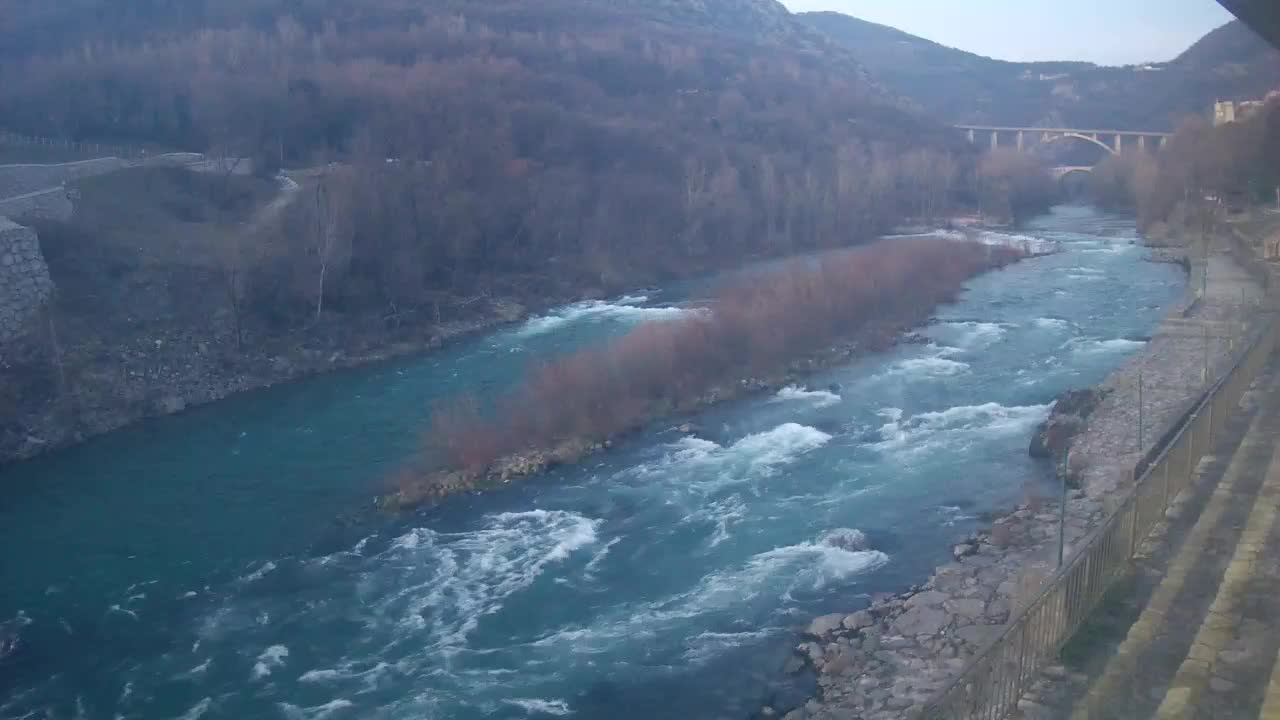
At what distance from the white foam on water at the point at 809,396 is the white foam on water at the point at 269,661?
276 inches

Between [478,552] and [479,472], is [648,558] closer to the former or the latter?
[478,552]

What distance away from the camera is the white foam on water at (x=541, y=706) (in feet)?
21.2

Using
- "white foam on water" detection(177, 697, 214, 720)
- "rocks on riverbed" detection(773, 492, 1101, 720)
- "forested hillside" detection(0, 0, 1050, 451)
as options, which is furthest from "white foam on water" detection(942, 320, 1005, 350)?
"white foam on water" detection(177, 697, 214, 720)

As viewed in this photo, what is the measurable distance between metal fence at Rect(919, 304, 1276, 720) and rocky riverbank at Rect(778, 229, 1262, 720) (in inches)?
6.6

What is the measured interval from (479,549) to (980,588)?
398 centimetres

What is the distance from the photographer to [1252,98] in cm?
2953

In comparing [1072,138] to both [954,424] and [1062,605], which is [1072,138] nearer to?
[954,424]

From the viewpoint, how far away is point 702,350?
531 inches

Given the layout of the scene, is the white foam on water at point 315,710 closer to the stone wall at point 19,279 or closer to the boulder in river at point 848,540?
the boulder in river at point 848,540

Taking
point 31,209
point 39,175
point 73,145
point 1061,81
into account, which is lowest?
point 31,209

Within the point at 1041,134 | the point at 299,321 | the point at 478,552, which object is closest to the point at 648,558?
the point at 478,552

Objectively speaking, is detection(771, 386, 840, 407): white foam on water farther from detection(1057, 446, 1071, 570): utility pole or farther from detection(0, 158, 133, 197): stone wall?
detection(0, 158, 133, 197): stone wall

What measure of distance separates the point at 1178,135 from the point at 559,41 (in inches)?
841

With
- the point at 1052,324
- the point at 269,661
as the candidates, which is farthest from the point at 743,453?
the point at 1052,324
